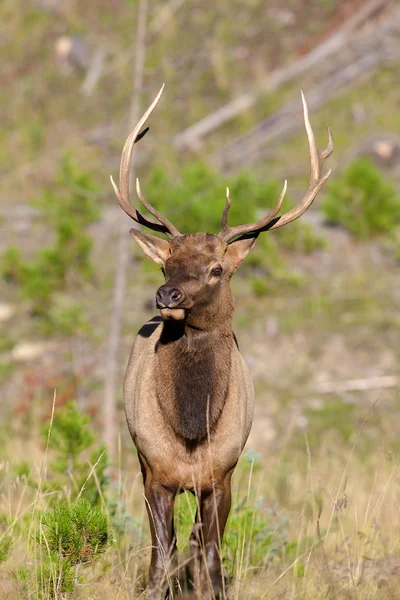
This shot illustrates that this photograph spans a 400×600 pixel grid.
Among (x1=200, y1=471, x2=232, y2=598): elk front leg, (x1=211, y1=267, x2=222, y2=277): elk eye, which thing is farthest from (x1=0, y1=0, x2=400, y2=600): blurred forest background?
(x1=211, y1=267, x2=222, y2=277): elk eye

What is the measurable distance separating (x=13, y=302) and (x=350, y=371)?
238 inches

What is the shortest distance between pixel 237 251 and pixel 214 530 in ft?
5.10

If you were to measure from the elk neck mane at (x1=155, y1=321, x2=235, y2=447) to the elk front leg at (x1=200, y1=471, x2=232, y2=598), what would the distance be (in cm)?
30

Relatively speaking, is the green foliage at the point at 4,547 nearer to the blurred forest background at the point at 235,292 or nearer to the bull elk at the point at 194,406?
the blurred forest background at the point at 235,292

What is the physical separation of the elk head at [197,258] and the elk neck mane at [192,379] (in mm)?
134

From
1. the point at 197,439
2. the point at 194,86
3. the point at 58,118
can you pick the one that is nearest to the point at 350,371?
the point at 197,439

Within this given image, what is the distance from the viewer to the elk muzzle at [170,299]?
4148 mm

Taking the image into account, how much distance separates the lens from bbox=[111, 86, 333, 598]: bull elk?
443cm

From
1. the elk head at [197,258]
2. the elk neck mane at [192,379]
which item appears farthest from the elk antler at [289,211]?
the elk neck mane at [192,379]

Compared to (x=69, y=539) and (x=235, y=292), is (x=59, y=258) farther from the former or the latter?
(x=69, y=539)

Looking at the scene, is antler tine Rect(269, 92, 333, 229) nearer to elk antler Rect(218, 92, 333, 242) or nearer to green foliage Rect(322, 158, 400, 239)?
elk antler Rect(218, 92, 333, 242)

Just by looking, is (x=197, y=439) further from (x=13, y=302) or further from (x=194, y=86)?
(x=194, y=86)

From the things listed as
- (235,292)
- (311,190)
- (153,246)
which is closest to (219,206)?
(235,292)

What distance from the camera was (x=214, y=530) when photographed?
177 inches
